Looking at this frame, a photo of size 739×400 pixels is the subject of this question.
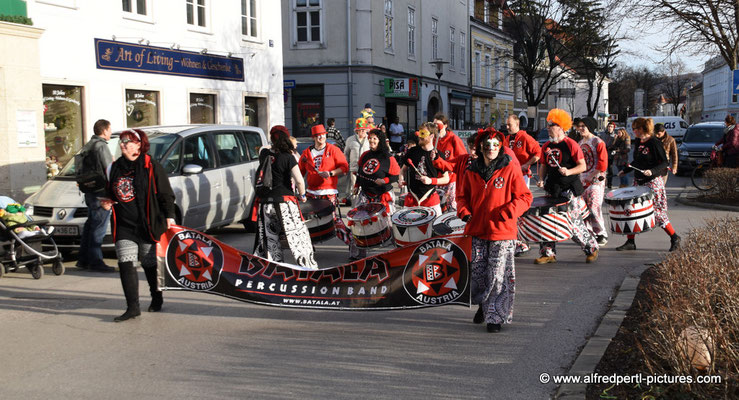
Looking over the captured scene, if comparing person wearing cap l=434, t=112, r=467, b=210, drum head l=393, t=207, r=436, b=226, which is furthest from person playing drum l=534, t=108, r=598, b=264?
drum head l=393, t=207, r=436, b=226

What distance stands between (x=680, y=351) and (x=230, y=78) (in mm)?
18944

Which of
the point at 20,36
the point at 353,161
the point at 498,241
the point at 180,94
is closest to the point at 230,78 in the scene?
the point at 180,94

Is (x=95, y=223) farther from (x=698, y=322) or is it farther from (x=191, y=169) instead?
(x=698, y=322)

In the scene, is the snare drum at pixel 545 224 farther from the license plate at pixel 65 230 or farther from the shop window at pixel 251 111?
the shop window at pixel 251 111

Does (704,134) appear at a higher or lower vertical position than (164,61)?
lower

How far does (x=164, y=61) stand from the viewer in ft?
62.7

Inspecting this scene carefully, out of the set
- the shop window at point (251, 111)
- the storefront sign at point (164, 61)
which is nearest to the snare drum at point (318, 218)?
the storefront sign at point (164, 61)

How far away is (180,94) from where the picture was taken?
19984mm

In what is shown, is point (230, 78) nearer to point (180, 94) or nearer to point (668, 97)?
point (180, 94)

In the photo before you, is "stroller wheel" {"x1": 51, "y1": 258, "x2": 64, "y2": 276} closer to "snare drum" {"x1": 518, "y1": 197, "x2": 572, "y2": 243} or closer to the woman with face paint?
the woman with face paint

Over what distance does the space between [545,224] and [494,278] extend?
3154 millimetres

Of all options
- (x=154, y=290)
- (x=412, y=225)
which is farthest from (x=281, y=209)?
(x=154, y=290)

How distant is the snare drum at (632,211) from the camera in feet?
32.2

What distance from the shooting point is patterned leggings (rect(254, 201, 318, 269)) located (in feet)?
28.0
